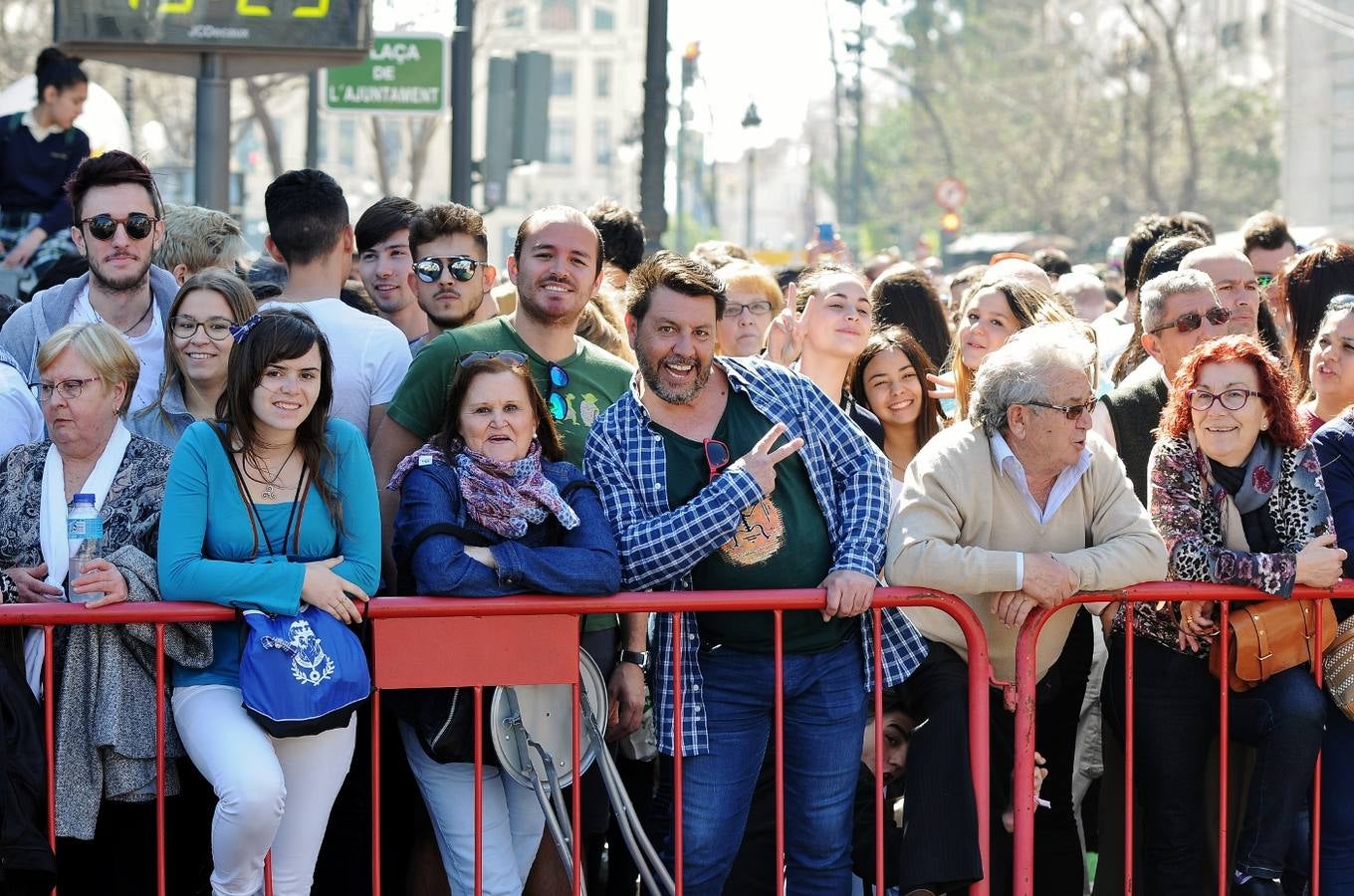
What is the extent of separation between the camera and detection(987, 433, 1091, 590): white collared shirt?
4.79 metres

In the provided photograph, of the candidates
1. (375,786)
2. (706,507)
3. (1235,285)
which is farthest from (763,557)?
(1235,285)

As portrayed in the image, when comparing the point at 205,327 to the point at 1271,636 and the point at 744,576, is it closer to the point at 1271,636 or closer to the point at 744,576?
the point at 744,576

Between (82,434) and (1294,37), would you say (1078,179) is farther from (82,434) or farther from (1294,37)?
(82,434)

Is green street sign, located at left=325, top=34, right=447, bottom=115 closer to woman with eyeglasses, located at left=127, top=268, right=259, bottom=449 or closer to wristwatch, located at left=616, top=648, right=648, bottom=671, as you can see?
woman with eyeglasses, located at left=127, top=268, right=259, bottom=449

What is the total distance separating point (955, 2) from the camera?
71.1 meters

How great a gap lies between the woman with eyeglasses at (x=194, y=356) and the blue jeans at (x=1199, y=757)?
285 cm

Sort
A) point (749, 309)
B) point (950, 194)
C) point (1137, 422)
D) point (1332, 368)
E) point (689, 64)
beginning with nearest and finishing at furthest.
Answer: point (1332, 368)
point (1137, 422)
point (749, 309)
point (689, 64)
point (950, 194)

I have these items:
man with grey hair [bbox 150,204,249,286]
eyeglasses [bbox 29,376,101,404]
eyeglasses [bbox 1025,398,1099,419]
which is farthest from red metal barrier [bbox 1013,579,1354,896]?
man with grey hair [bbox 150,204,249,286]

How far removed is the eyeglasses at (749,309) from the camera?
744cm

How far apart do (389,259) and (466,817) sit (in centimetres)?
253

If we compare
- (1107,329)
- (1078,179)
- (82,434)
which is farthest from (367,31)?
(1078,179)

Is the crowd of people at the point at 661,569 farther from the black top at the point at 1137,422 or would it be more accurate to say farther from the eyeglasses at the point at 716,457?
the black top at the point at 1137,422

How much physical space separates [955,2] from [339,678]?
70490mm

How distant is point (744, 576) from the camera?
4684 mm
